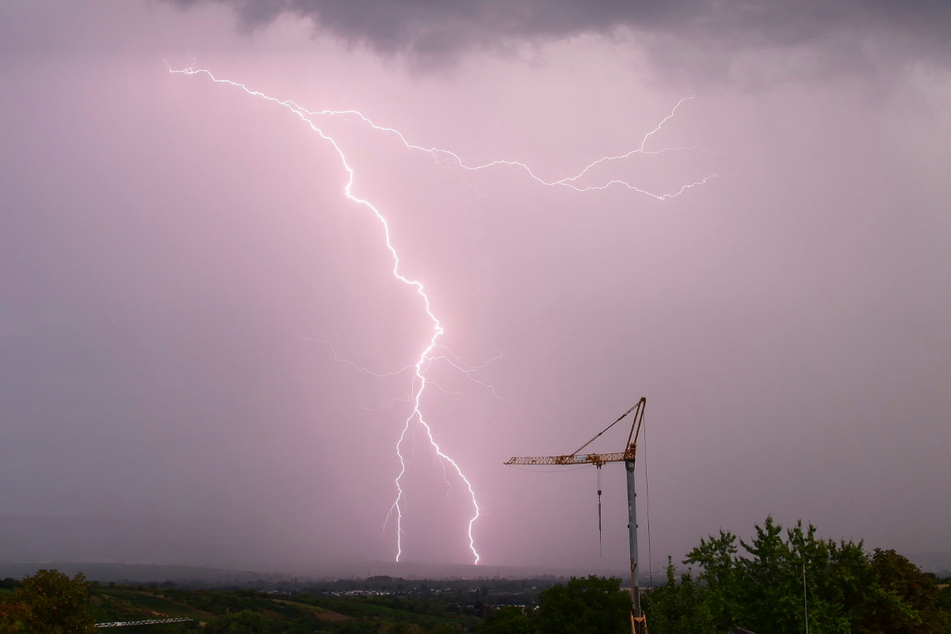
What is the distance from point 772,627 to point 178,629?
50143 millimetres

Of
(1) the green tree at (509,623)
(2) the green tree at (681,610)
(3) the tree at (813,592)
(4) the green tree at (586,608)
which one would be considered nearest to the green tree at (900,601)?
(3) the tree at (813,592)

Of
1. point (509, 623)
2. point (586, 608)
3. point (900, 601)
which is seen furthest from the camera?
point (509, 623)

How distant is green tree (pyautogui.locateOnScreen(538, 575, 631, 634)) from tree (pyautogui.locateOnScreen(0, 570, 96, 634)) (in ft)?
79.4

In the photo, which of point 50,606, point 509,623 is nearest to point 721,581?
point 509,623

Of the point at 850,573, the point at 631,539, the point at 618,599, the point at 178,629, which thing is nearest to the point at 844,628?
the point at 850,573

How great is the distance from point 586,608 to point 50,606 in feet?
89.7

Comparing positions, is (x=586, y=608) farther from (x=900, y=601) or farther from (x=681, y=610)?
(x=900, y=601)

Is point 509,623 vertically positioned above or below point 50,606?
below

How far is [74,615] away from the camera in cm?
3167

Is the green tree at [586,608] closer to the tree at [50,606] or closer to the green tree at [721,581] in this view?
the green tree at [721,581]

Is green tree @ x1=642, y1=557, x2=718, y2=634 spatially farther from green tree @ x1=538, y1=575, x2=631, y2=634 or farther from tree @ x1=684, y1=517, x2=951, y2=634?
green tree @ x1=538, y1=575, x2=631, y2=634

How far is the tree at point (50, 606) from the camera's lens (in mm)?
29812

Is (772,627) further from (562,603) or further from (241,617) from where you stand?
(241,617)

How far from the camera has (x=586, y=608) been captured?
42.7 meters
